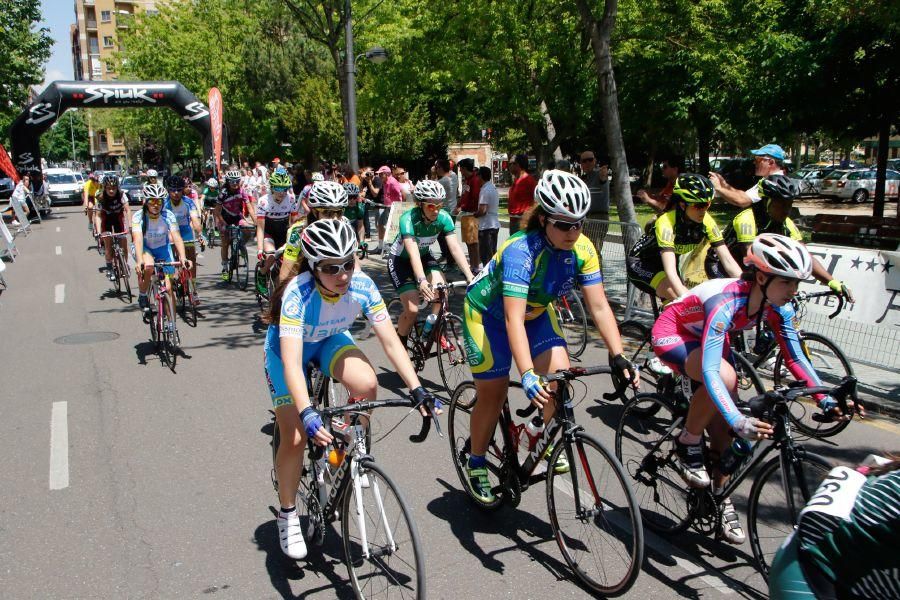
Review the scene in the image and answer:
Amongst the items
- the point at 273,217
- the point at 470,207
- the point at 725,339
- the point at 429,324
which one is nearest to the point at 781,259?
the point at 725,339

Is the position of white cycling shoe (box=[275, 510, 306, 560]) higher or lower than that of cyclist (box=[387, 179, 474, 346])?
lower

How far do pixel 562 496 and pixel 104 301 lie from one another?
11331 millimetres

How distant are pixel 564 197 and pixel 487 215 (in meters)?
9.51

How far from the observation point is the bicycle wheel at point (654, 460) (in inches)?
175

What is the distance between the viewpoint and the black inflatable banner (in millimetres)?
29203

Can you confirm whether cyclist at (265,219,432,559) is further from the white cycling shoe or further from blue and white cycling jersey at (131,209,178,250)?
blue and white cycling jersey at (131,209,178,250)

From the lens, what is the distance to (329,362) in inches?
167

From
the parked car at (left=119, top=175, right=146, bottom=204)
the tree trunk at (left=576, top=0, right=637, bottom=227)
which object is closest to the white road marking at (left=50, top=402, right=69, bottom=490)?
the tree trunk at (left=576, top=0, right=637, bottom=227)

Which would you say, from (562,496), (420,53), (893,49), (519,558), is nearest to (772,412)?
(562,496)

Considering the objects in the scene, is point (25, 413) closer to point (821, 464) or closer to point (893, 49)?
point (821, 464)

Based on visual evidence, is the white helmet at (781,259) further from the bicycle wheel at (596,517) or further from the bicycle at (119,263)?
the bicycle at (119,263)

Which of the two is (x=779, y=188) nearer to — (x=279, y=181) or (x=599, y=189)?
(x=279, y=181)

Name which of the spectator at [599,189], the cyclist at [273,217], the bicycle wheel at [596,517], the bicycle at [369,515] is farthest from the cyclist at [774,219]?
the spectator at [599,189]

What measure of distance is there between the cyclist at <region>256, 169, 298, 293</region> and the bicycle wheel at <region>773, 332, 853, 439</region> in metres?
6.58
